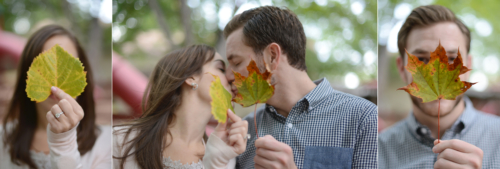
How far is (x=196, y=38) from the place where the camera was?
4.10 ft

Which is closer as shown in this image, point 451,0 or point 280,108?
point 280,108

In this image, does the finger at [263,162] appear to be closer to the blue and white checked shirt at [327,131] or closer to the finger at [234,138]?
the finger at [234,138]

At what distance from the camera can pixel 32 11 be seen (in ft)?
7.98

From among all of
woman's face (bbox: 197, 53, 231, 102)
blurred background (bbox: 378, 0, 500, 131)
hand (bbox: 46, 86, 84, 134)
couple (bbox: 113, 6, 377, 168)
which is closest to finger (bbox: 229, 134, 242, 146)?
couple (bbox: 113, 6, 377, 168)

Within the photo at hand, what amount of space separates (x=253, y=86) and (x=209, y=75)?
0.26m

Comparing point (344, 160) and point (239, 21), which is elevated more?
point (239, 21)

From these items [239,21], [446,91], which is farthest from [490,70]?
[239,21]

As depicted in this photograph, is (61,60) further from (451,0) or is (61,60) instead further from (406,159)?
(451,0)

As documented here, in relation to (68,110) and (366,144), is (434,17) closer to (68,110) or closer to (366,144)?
(366,144)

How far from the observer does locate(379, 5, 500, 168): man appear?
1.12 m

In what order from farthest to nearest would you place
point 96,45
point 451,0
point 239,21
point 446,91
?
point 451,0 < point 96,45 < point 239,21 < point 446,91

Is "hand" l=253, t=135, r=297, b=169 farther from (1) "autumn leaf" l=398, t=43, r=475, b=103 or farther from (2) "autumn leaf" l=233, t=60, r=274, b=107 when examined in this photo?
(1) "autumn leaf" l=398, t=43, r=475, b=103

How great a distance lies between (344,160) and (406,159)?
414mm

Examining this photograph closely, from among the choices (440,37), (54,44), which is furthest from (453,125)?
(54,44)
